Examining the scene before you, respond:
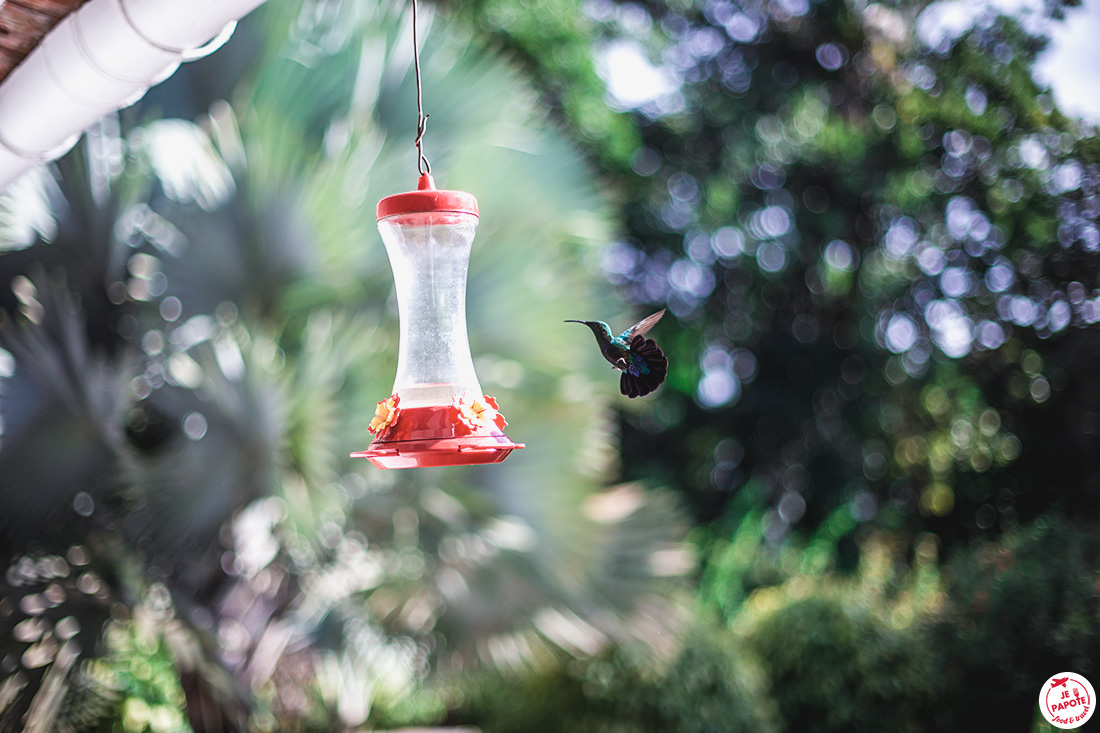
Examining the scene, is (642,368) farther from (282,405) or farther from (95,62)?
(282,405)

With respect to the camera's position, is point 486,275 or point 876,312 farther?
point 876,312

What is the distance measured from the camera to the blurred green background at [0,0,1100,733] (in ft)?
12.7

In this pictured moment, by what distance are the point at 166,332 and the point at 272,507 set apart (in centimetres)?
94

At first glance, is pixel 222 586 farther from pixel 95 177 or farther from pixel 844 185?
pixel 844 185

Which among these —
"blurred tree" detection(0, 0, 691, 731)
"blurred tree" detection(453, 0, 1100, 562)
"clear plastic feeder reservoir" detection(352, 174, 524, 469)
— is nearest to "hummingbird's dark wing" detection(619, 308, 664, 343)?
"clear plastic feeder reservoir" detection(352, 174, 524, 469)

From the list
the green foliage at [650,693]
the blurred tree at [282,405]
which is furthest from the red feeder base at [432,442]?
the green foliage at [650,693]

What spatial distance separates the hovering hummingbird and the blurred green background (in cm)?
234

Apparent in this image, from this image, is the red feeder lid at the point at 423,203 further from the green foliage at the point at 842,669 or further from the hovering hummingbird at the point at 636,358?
the green foliage at the point at 842,669

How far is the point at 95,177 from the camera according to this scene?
13.9ft

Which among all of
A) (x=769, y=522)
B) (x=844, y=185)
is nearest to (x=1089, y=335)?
(x=844, y=185)

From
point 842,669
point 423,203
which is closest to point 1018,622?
point 842,669

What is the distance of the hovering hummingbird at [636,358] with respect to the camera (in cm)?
162

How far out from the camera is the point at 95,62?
192 centimetres

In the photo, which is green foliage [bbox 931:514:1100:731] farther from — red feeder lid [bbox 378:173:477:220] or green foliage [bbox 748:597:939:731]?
red feeder lid [bbox 378:173:477:220]
